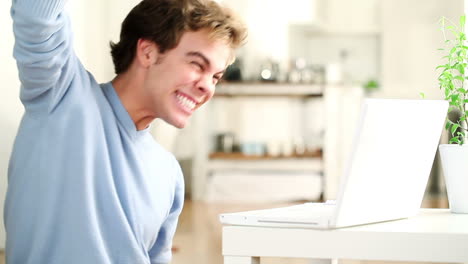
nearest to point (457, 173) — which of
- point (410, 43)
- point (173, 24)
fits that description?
point (173, 24)

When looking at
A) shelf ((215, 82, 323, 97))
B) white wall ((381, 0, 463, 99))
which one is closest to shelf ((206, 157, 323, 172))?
shelf ((215, 82, 323, 97))

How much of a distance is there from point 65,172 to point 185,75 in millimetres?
292

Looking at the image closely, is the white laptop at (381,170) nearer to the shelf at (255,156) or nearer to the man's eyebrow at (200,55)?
the man's eyebrow at (200,55)

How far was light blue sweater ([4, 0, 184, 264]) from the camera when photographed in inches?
50.1

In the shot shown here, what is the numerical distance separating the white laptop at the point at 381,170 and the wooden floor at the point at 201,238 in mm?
352

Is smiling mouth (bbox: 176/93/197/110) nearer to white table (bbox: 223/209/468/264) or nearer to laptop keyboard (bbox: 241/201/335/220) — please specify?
laptop keyboard (bbox: 241/201/335/220)

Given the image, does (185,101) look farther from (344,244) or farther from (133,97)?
(344,244)

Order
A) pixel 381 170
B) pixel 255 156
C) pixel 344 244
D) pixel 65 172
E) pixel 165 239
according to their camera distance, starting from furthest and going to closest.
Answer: pixel 255 156 → pixel 165 239 → pixel 65 172 → pixel 381 170 → pixel 344 244

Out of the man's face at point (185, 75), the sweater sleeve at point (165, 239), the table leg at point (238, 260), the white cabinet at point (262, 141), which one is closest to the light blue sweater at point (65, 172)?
the man's face at point (185, 75)

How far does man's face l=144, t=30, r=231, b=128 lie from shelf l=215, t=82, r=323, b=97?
474 centimetres

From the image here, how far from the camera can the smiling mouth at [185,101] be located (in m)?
1.47

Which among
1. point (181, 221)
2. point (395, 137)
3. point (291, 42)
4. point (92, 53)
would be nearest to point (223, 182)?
point (181, 221)

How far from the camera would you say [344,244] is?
3.33ft

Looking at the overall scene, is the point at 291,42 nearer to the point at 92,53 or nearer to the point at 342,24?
the point at 342,24
